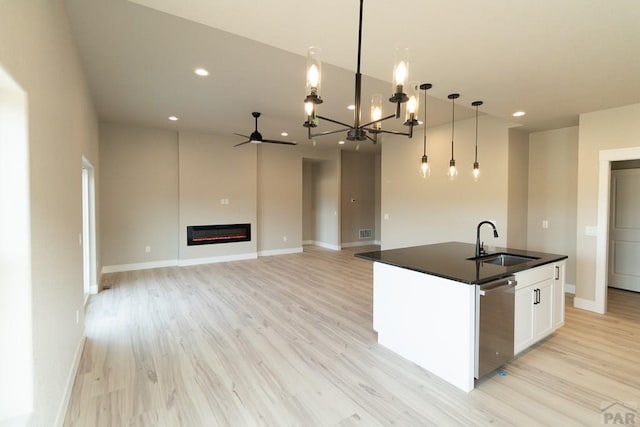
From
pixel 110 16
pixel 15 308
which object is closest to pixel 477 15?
pixel 110 16

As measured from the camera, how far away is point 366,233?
1002cm

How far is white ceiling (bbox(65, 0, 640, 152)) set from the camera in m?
2.02

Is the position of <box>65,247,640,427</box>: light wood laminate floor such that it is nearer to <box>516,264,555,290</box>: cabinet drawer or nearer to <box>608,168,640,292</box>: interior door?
<box>516,264,555,290</box>: cabinet drawer

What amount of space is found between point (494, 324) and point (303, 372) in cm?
163

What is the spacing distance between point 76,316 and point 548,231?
664cm

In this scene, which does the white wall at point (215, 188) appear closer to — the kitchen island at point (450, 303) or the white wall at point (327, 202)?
the white wall at point (327, 202)

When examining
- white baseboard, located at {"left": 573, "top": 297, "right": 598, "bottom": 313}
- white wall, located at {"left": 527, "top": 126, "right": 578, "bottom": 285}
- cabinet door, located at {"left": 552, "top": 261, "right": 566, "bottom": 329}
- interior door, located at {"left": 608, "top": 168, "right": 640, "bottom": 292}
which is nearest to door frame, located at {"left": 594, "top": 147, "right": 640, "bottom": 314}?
white baseboard, located at {"left": 573, "top": 297, "right": 598, "bottom": 313}

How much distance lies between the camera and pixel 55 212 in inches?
81.0

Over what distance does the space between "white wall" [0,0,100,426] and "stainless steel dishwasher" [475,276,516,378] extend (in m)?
2.79

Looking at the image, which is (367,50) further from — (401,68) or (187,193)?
(187,193)

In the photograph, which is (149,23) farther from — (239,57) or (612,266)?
(612,266)

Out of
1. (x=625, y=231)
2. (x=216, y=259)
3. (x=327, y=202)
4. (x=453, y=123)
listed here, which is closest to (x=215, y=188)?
(x=216, y=259)

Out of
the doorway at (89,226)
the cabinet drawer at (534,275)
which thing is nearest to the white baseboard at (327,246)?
the doorway at (89,226)

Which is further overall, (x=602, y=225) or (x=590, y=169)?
(x=590, y=169)
